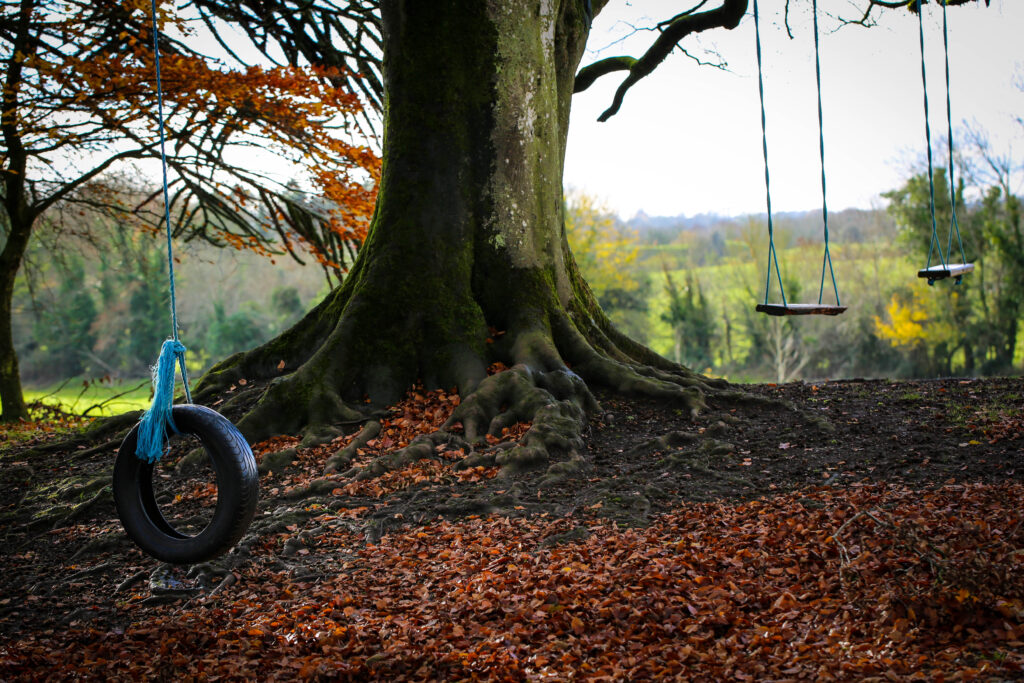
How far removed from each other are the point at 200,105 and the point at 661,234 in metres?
43.5

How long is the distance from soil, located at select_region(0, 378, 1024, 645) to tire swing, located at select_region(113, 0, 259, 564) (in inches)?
20.5

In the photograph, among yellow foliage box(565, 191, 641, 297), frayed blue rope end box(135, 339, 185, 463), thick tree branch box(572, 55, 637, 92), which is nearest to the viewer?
frayed blue rope end box(135, 339, 185, 463)

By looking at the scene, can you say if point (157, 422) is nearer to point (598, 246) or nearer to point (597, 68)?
point (597, 68)

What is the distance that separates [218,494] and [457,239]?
3.73 meters

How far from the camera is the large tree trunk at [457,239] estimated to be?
21.4ft

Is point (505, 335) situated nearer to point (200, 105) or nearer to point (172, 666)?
point (172, 666)

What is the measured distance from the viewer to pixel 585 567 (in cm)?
380

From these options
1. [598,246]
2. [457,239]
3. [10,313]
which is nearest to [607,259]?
[598,246]

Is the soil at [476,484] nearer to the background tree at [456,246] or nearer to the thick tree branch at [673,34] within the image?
the background tree at [456,246]

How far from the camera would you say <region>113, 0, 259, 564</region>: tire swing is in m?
3.38

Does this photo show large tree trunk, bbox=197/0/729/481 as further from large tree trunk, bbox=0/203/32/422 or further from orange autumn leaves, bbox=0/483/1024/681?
large tree trunk, bbox=0/203/32/422

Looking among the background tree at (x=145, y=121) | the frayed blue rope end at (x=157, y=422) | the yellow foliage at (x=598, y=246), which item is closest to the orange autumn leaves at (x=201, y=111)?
the background tree at (x=145, y=121)

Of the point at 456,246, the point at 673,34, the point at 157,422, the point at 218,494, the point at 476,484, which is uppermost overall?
the point at 673,34

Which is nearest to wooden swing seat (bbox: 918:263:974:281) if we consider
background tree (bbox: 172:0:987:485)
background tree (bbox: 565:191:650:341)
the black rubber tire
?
background tree (bbox: 172:0:987:485)
